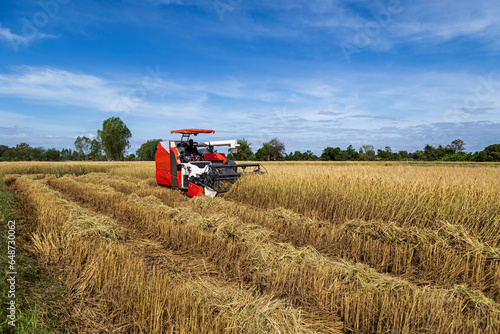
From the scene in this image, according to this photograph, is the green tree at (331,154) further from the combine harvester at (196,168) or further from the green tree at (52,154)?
the green tree at (52,154)

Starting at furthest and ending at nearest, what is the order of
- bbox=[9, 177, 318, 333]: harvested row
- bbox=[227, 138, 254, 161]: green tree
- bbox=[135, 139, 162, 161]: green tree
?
bbox=[135, 139, 162, 161]: green tree < bbox=[227, 138, 254, 161]: green tree < bbox=[9, 177, 318, 333]: harvested row

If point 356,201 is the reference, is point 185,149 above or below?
above

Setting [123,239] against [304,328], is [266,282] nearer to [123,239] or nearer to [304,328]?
[304,328]

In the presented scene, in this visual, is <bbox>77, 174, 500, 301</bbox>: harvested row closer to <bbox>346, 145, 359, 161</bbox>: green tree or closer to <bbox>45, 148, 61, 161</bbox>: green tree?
<bbox>346, 145, 359, 161</bbox>: green tree

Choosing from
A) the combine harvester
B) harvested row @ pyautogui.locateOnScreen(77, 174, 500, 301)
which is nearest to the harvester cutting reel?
the combine harvester

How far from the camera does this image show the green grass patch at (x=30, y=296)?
2486 mm

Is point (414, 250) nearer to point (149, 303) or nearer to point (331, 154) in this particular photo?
point (149, 303)

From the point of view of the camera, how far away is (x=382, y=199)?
6.34m

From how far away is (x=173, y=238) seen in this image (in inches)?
211

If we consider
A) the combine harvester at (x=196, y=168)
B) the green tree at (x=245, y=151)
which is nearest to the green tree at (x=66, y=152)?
the green tree at (x=245, y=151)

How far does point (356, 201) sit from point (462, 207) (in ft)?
6.88

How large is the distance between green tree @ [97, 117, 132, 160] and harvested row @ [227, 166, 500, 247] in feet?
227

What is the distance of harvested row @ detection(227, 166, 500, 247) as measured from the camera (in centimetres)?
520

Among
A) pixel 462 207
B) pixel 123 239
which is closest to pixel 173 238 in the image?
pixel 123 239
